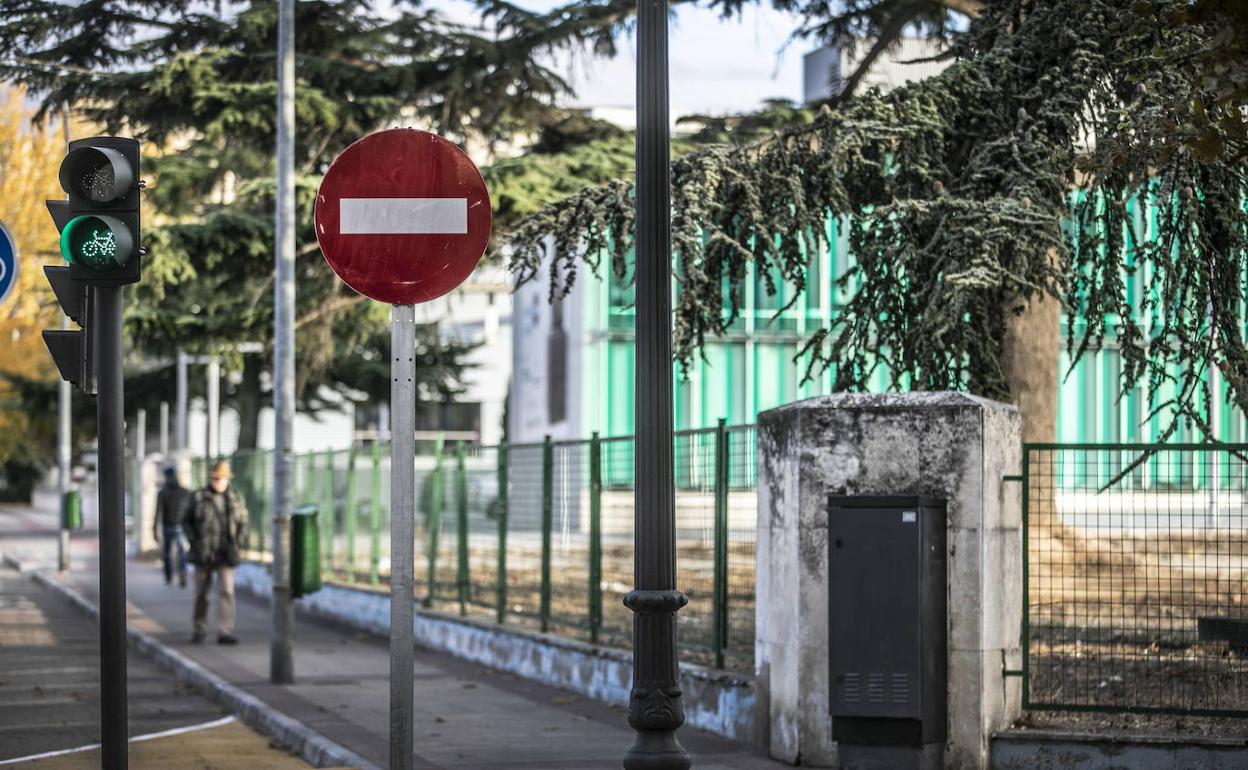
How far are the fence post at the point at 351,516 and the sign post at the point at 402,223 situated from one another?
16.3m

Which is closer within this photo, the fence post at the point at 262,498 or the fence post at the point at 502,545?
the fence post at the point at 502,545

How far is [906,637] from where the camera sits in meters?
9.12

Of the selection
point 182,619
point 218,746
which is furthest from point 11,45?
point 218,746

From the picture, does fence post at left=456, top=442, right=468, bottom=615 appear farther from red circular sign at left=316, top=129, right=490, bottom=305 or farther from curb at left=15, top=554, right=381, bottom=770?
→ red circular sign at left=316, top=129, right=490, bottom=305

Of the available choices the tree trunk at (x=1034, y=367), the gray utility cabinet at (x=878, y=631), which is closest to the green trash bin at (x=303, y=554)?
the tree trunk at (x=1034, y=367)

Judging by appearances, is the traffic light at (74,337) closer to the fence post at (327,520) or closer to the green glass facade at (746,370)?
the fence post at (327,520)

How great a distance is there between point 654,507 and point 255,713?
21.0 feet

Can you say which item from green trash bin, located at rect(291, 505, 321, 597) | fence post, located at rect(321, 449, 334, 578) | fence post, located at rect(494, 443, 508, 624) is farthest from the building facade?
green trash bin, located at rect(291, 505, 321, 597)

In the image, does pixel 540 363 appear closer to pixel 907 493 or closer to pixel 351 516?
pixel 351 516

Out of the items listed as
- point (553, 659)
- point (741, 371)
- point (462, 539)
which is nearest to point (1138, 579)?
point (553, 659)

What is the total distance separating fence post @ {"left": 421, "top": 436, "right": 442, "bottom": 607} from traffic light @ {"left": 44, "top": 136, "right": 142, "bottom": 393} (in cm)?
1113

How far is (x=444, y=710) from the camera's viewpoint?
12906 mm

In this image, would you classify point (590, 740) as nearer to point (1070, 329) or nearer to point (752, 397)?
point (1070, 329)

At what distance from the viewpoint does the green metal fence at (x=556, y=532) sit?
11.9 meters
